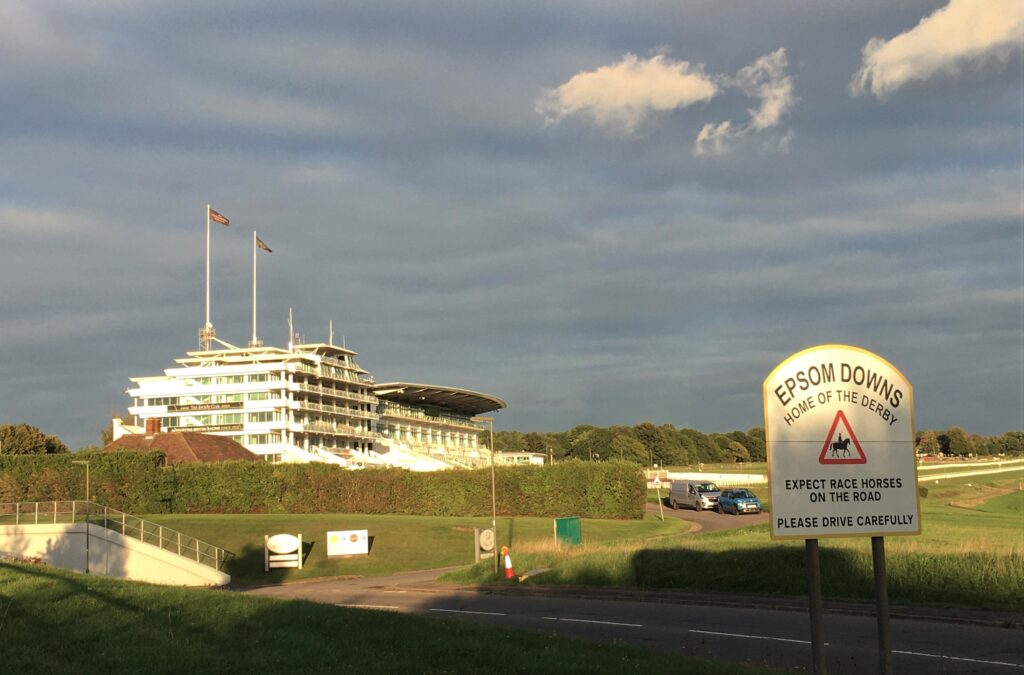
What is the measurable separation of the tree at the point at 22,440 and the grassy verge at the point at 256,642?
129 meters

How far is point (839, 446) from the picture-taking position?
11438 mm

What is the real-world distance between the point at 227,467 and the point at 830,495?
6854 cm

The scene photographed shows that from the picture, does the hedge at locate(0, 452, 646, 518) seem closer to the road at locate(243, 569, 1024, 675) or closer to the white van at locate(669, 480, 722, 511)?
the white van at locate(669, 480, 722, 511)

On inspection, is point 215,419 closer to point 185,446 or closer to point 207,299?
point 207,299

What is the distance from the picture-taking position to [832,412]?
11.4 m

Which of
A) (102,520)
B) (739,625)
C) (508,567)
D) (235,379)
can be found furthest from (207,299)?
(739,625)

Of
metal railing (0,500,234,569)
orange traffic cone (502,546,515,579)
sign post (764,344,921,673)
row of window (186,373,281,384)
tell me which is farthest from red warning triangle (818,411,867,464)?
row of window (186,373,281,384)

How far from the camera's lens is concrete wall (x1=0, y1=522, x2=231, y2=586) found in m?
41.5

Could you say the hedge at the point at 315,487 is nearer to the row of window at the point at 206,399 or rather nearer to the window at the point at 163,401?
the row of window at the point at 206,399

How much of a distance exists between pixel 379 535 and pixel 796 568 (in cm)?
3562

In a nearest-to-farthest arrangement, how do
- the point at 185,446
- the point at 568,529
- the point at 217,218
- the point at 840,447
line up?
the point at 840,447
the point at 568,529
the point at 185,446
the point at 217,218

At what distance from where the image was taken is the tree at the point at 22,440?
13188 centimetres

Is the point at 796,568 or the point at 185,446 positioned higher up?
the point at 185,446

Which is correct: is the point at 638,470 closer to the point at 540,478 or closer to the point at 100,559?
the point at 540,478
